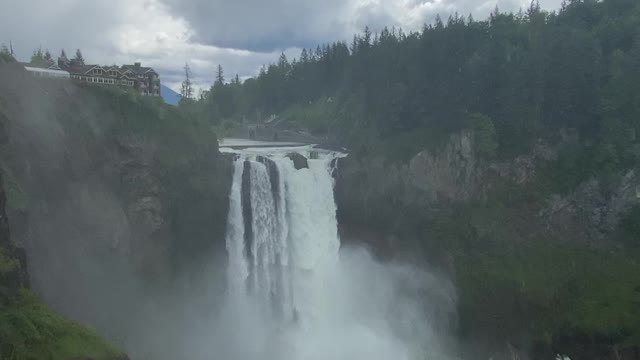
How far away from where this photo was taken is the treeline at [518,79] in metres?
50.8

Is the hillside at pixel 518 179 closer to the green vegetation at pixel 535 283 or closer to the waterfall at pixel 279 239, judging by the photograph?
the green vegetation at pixel 535 283

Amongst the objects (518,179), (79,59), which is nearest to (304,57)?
(79,59)

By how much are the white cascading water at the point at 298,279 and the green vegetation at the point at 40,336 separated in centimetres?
1939

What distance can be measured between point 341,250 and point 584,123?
24.0 metres

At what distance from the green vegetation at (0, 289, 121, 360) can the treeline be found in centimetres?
3687

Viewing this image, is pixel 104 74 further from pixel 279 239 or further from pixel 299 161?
pixel 279 239

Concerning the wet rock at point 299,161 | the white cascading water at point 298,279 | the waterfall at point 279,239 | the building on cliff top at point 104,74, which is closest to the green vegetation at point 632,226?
the white cascading water at point 298,279

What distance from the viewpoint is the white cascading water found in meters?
45.0

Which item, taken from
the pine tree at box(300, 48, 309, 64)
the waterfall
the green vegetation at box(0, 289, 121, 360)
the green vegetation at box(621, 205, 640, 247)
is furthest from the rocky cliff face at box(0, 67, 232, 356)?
the pine tree at box(300, 48, 309, 64)

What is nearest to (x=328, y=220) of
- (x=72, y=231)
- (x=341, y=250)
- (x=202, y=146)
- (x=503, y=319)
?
(x=341, y=250)

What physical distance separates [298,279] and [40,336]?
88.1 ft

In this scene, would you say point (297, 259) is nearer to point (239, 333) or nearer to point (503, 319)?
point (239, 333)

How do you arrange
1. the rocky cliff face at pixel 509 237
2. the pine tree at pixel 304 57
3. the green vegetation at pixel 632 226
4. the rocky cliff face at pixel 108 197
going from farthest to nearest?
the pine tree at pixel 304 57 < the green vegetation at pixel 632 226 < the rocky cliff face at pixel 509 237 < the rocky cliff face at pixel 108 197

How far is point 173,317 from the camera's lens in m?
44.2
